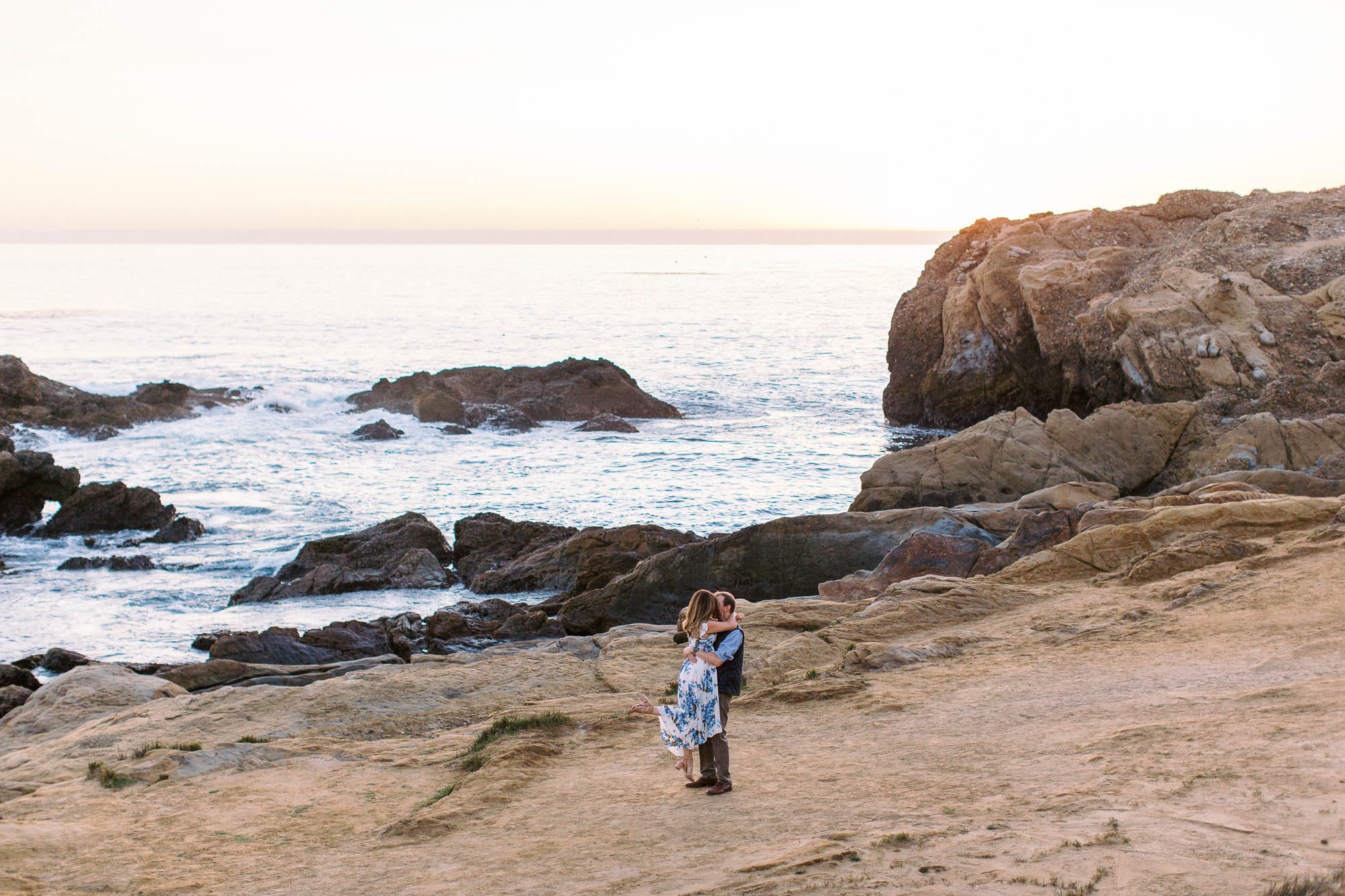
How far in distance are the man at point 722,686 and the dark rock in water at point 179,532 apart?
26.4m

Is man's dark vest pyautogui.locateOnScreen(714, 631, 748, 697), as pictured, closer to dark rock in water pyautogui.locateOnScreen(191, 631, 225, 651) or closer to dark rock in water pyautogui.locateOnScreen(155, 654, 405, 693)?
dark rock in water pyautogui.locateOnScreen(155, 654, 405, 693)

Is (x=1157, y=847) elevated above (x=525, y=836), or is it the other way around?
(x=1157, y=847)

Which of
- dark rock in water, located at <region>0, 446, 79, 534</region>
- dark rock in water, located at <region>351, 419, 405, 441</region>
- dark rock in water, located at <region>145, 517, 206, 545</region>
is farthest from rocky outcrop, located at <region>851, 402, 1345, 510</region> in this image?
dark rock in water, located at <region>351, 419, 405, 441</region>

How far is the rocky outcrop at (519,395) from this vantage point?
5241 centimetres

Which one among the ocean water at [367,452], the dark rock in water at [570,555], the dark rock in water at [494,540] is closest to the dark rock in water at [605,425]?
the ocean water at [367,452]

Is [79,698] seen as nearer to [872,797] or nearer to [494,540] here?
[872,797]

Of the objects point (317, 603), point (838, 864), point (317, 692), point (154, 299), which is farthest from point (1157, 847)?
point (154, 299)

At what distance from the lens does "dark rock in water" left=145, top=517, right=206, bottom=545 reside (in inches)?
1254

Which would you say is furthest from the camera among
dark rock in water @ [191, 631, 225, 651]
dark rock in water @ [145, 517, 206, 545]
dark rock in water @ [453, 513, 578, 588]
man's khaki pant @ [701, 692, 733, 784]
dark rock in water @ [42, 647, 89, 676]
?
dark rock in water @ [145, 517, 206, 545]

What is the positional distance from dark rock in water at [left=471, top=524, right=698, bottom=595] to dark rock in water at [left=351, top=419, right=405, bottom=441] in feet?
76.1

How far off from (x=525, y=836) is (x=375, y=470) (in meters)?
34.8

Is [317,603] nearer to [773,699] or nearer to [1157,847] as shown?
[773,699]

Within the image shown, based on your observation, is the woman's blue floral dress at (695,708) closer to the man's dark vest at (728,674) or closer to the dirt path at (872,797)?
the man's dark vest at (728,674)

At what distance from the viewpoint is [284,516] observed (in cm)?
3522
